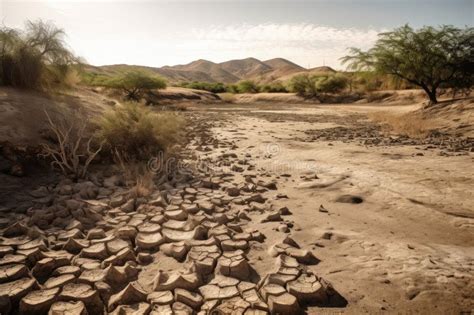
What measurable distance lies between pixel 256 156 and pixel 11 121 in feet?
14.5

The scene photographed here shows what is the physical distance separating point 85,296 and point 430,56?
50.5 ft

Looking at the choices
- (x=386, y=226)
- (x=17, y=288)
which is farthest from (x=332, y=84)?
(x=17, y=288)

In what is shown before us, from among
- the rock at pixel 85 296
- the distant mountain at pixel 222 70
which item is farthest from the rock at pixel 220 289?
the distant mountain at pixel 222 70

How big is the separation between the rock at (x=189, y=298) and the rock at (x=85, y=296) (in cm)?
51

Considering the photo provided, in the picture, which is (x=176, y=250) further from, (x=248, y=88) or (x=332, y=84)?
(x=248, y=88)

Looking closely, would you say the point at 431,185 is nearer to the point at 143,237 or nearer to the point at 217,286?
the point at 217,286

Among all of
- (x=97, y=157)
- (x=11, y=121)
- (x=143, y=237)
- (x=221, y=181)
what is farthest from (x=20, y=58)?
(x=143, y=237)

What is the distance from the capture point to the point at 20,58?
7047 mm

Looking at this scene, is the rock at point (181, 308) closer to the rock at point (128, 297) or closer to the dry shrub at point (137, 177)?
the rock at point (128, 297)

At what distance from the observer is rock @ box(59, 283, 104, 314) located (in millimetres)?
2109

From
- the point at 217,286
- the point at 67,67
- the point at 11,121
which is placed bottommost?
the point at 217,286

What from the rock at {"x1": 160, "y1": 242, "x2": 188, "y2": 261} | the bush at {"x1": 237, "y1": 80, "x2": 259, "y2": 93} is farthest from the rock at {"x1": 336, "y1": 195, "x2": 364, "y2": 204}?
the bush at {"x1": 237, "y1": 80, "x2": 259, "y2": 93}

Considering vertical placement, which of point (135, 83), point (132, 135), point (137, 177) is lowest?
point (137, 177)

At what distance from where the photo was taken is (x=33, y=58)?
725 cm
